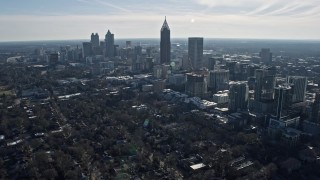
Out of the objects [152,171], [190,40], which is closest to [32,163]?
[152,171]

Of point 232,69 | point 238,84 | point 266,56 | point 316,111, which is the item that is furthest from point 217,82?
point 266,56

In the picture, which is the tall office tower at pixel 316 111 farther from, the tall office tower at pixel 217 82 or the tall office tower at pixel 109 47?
the tall office tower at pixel 109 47

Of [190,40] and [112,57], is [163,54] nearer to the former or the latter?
[190,40]

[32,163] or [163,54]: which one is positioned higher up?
[163,54]

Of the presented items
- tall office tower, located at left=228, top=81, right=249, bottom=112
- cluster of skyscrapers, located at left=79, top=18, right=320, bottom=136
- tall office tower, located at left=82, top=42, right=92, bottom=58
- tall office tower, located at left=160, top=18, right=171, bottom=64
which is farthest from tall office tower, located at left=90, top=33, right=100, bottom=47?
tall office tower, located at left=228, top=81, right=249, bottom=112

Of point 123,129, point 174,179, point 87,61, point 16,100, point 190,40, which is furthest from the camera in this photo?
point 87,61

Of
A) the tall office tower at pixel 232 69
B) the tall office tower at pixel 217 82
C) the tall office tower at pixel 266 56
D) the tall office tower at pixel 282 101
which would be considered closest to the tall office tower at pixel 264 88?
the tall office tower at pixel 282 101
